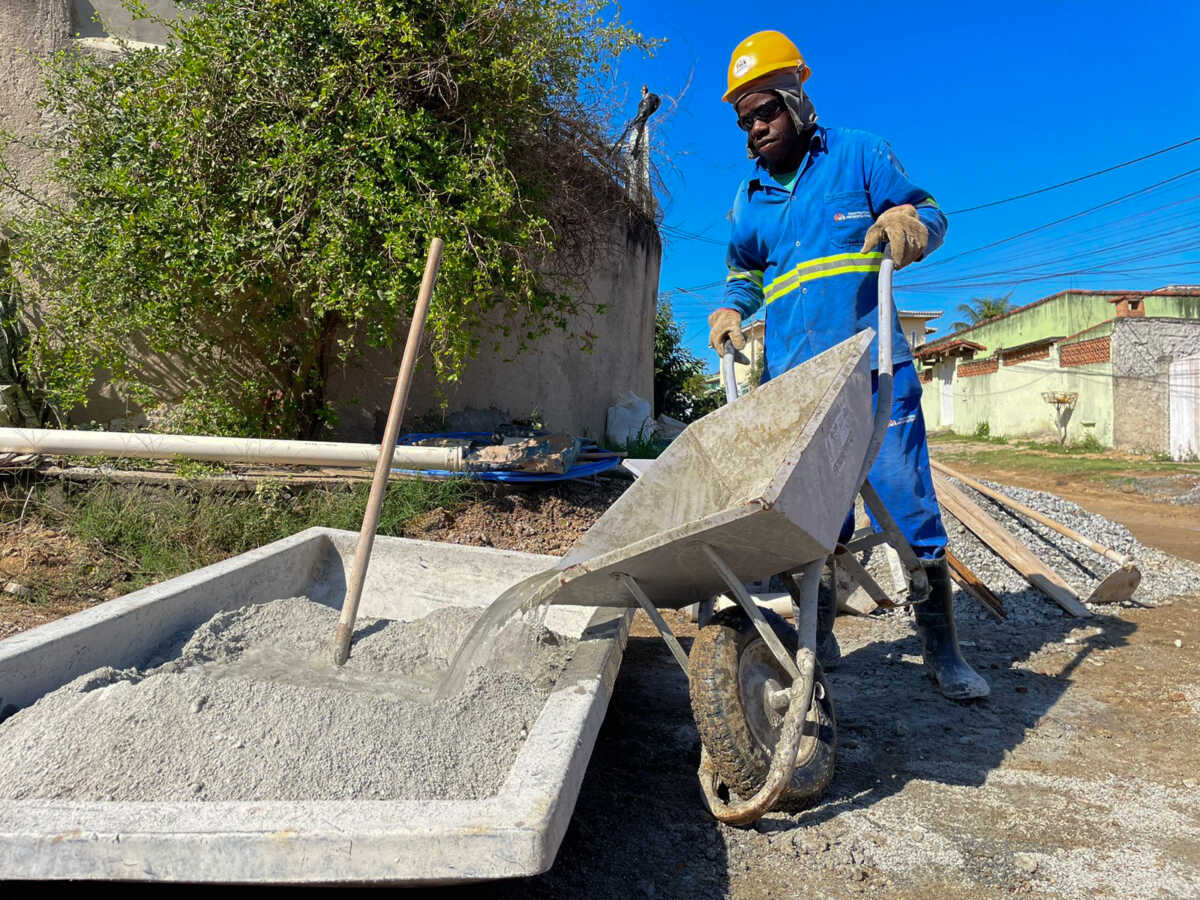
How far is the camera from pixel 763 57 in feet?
9.19

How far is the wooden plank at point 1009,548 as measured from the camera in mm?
4301

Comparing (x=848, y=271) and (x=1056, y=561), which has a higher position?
(x=848, y=271)

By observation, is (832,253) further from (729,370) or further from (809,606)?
(809,606)

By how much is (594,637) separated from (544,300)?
310 centimetres

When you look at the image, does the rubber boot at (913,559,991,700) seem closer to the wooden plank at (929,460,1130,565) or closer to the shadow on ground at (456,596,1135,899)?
the shadow on ground at (456,596,1135,899)

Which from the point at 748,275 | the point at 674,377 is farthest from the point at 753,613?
the point at 674,377

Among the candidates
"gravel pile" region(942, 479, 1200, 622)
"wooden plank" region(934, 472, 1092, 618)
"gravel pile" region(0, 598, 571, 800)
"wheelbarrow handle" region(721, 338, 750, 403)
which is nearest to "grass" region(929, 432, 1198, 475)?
"gravel pile" region(942, 479, 1200, 622)

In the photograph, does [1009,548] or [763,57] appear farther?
[1009,548]

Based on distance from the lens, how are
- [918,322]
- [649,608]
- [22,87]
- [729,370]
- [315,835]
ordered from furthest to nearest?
[918,322] < [22,87] < [729,370] < [649,608] < [315,835]

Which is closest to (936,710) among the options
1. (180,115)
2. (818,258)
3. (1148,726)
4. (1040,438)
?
(1148,726)

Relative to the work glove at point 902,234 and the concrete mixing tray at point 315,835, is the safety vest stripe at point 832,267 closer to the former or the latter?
the work glove at point 902,234

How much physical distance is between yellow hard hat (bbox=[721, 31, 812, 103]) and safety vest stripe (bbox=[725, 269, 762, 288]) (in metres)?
0.70

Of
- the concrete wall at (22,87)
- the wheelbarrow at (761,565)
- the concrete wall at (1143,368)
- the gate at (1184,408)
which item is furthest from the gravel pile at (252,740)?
the concrete wall at (1143,368)

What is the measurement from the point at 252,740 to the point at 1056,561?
192 inches
